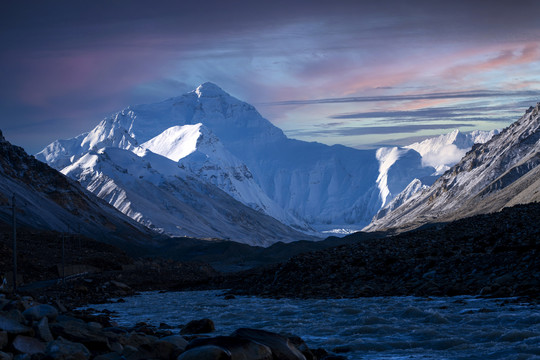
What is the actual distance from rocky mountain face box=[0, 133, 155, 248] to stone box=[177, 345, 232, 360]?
363 feet

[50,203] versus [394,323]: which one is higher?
[50,203]

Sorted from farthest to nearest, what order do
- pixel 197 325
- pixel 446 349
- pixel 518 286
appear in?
1. pixel 518 286
2. pixel 197 325
3. pixel 446 349

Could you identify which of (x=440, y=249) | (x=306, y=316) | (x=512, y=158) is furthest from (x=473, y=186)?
(x=306, y=316)

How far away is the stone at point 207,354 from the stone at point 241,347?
0.30 meters

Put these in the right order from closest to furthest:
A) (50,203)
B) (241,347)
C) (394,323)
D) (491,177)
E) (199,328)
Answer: (241,347)
(394,323)
(199,328)
(50,203)
(491,177)

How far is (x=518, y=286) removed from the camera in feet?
74.0

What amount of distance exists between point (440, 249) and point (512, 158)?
140 metres

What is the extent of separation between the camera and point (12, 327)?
47.2 ft

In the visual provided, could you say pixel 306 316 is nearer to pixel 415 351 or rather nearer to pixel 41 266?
pixel 415 351

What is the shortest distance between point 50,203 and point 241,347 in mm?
132761

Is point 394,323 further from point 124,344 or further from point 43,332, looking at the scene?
point 43,332

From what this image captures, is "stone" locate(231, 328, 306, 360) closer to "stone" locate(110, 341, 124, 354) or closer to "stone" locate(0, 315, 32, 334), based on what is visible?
"stone" locate(110, 341, 124, 354)

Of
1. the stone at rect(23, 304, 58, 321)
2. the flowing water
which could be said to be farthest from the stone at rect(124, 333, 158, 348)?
the flowing water

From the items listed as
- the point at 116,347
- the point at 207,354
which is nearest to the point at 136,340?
the point at 116,347
